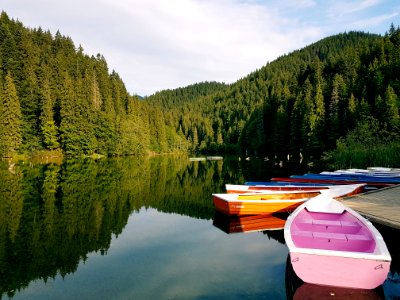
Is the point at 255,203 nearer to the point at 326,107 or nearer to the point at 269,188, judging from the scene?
the point at 269,188

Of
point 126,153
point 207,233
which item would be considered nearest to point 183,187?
point 207,233

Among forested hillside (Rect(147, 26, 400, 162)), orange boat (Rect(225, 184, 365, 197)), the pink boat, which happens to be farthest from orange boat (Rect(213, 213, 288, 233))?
forested hillside (Rect(147, 26, 400, 162))

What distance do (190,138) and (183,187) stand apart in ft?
399

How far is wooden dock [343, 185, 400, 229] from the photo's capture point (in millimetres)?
10367

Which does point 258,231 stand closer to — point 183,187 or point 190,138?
point 183,187

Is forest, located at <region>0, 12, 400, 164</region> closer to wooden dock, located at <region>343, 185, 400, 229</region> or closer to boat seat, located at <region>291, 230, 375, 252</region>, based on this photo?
wooden dock, located at <region>343, 185, 400, 229</region>

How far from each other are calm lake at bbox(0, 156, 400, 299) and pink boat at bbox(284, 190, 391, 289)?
544 millimetres

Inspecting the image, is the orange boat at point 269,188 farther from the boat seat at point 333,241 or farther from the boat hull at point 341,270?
the boat hull at point 341,270

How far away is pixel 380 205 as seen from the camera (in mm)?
12836

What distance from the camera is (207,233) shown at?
12430 mm

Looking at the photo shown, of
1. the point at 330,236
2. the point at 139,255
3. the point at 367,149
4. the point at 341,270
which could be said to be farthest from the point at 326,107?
the point at 341,270

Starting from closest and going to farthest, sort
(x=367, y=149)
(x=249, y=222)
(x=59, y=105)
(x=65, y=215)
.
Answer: (x=249, y=222), (x=65, y=215), (x=367, y=149), (x=59, y=105)

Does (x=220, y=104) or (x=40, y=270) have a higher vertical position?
(x=220, y=104)

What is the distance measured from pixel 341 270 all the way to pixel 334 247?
196 cm
